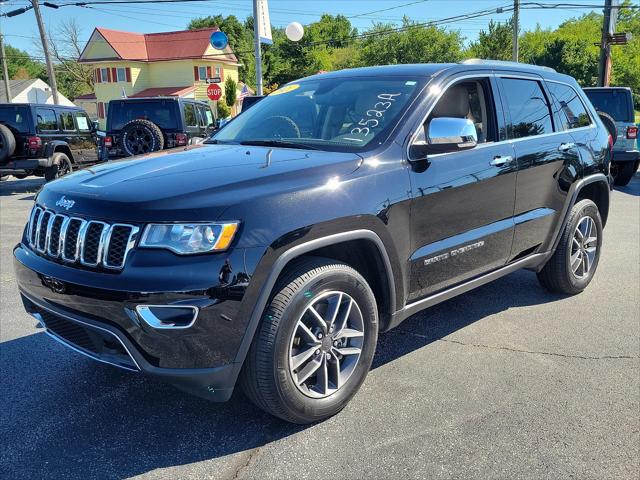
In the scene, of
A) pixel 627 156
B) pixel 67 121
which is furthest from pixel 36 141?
pixel 627 156

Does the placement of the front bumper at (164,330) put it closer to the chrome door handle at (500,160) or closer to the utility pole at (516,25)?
the chrome door handle at (500,160)

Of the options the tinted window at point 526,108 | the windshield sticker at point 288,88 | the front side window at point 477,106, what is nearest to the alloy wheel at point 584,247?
the tinted window at point 526,108

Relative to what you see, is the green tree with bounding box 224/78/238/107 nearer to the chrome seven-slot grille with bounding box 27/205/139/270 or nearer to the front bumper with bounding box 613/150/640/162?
the front bumper with bounding box 613/150/640/162

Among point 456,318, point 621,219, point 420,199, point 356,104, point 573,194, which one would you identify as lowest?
point 621,219

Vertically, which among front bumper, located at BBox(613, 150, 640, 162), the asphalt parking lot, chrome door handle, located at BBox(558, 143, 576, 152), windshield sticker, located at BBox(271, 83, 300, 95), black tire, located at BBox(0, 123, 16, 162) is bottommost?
front bumper, located at BBox(613, 150, 640, 162)

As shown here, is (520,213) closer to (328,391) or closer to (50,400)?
(328,391)

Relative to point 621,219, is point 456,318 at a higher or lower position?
higher

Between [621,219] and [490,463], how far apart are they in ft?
23.3

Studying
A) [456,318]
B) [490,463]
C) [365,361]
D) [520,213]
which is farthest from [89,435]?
[520,213]

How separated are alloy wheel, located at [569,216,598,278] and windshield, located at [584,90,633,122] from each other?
318 inches

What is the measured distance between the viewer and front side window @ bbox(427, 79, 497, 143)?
3.75 metres

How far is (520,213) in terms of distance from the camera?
13.3 feet

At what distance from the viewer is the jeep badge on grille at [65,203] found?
106 inches

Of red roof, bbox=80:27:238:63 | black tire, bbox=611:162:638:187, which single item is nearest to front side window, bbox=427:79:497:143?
black tire, bbox=611:162:638:187
